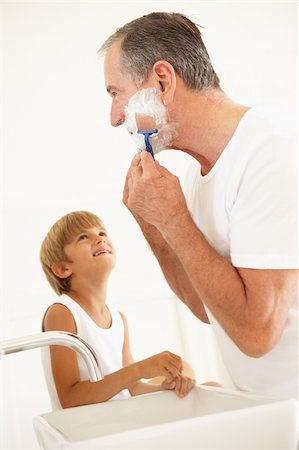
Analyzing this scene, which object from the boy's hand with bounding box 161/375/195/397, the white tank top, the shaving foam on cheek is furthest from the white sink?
the shaving foam on cheek

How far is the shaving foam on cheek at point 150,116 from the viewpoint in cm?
85

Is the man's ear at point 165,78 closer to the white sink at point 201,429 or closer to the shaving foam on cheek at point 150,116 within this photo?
the shaving foam on cheek at point 150,116

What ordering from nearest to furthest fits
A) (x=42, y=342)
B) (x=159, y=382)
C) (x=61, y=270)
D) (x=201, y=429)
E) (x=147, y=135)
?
(x=201, y=429), (x=42, y=342), (x=147, y=135), (x=159, y=382), (x=61, y=270)

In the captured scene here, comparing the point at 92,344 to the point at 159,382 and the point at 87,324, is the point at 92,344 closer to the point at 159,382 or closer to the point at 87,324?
the point at 87,324

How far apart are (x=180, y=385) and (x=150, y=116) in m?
0.42

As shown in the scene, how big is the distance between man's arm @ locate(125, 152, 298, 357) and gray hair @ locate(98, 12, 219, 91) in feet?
0.68

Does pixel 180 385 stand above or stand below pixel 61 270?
below

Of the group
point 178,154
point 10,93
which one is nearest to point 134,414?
point 178,154

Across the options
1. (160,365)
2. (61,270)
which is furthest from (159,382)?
(61,270)

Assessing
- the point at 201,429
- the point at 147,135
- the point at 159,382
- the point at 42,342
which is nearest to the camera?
the point at 201,429

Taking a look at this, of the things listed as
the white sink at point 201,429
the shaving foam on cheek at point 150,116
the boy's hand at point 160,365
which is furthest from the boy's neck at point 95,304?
the shaving foam on cheek at point 150,116

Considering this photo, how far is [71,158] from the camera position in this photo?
112 centimetres

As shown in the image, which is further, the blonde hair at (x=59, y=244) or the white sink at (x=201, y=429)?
the blonde hair at (x=59, y=244)

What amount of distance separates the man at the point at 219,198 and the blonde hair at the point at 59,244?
22cm
